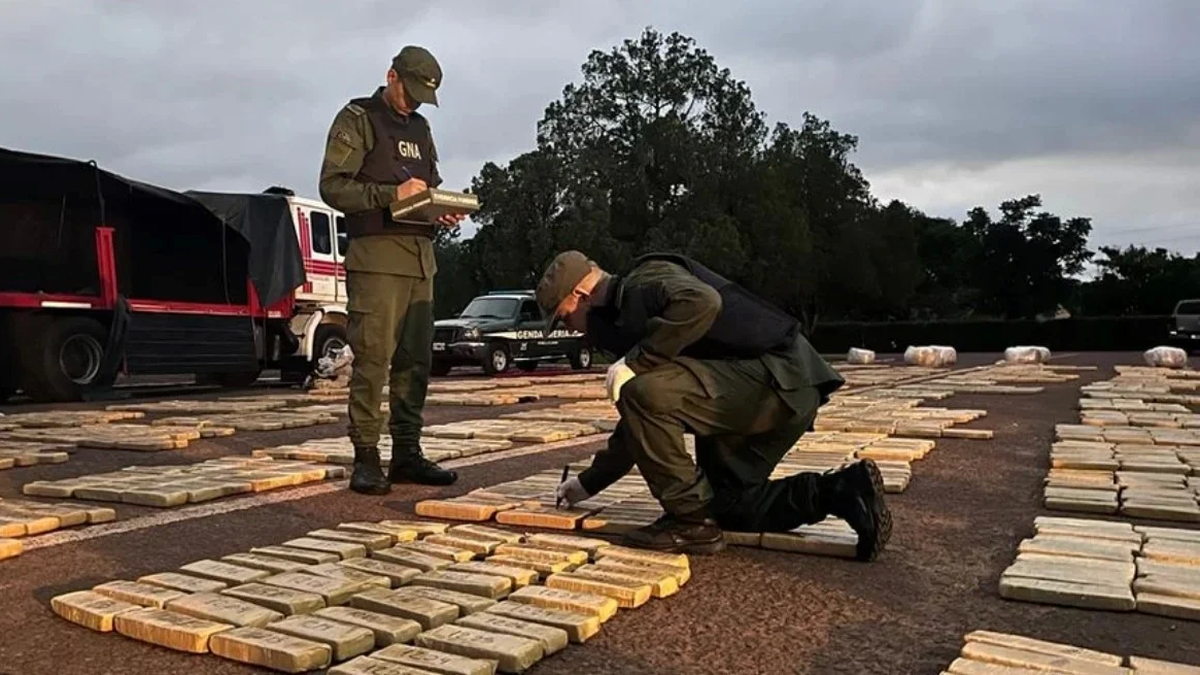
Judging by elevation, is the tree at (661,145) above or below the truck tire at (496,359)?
above

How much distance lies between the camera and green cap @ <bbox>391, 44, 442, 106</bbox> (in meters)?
4.84

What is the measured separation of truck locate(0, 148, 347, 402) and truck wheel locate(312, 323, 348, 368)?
22 millimetres

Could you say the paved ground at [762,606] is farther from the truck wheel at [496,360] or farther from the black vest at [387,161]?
the truck wheel at [496,360]

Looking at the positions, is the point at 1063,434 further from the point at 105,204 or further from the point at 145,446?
the point at 105,204

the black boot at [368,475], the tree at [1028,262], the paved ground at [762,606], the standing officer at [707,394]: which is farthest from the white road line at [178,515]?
the tree at [1028,262]

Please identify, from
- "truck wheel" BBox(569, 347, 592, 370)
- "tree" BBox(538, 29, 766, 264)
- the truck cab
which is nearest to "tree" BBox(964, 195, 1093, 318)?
"tree" BBox(538, 29, 766, 264)

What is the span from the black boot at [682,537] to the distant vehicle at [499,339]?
49.2 ft

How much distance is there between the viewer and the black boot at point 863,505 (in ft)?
11.0

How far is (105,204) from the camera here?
12.9 meters

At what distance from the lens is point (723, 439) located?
12.0 feet

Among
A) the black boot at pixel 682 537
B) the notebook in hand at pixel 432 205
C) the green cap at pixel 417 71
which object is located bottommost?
the black boot at pixel 682 537

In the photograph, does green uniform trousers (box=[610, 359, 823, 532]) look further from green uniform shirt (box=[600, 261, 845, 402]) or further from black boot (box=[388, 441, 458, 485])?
black boot (box=[388, 441, 458, 485])

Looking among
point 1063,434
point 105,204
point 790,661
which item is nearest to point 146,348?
point 105,204

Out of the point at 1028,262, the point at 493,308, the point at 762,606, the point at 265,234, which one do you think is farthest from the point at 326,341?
the point at 1028,262
